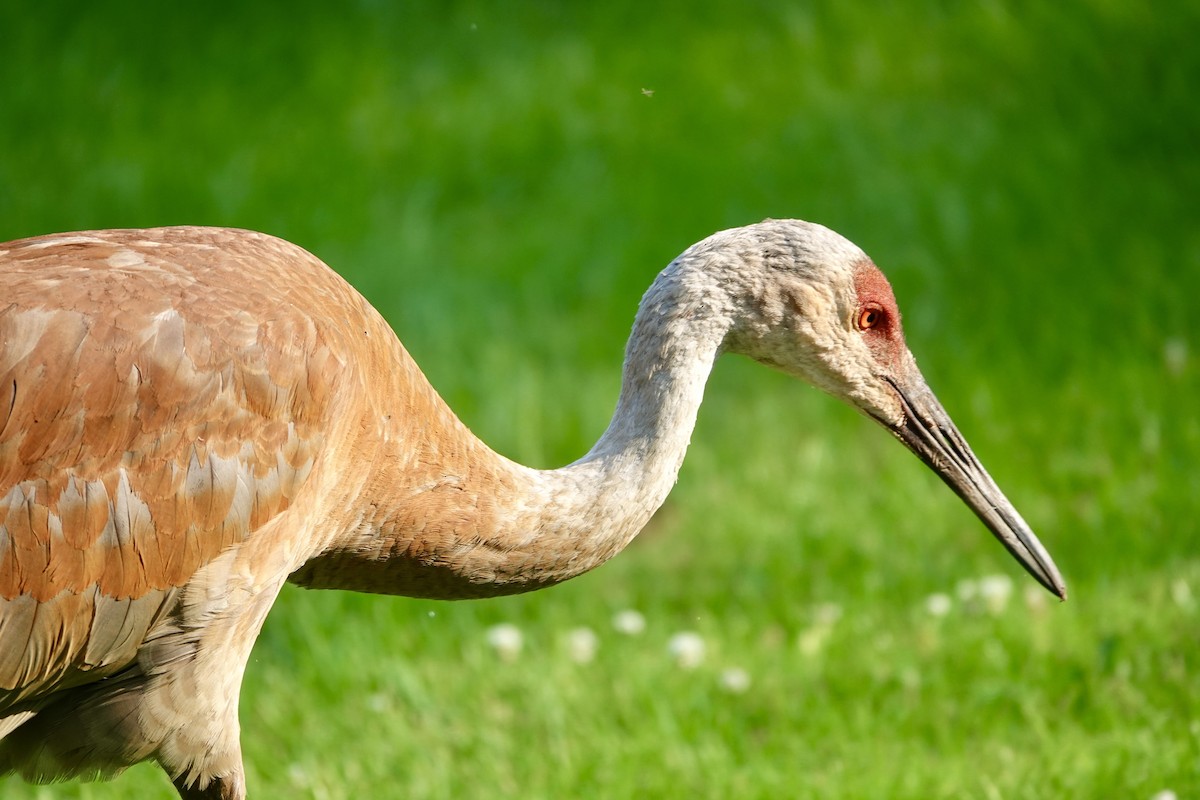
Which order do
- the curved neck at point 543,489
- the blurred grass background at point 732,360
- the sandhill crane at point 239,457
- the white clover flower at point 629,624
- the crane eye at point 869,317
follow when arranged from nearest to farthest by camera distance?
1. the sandhill crane at point 239,457
2. the curved neck at point 543,489
3. the crane eye at point 869,317
4. the blurred grass background at point 732,360
5. the white clover flower at point 629,624

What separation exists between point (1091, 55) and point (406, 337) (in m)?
3.83

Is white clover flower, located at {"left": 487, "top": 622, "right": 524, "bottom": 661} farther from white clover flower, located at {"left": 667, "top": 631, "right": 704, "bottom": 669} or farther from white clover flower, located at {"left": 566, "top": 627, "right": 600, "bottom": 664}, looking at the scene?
white clover flower, located at {"left": 667, "top": 631, "right": 704, "bottom": 669}

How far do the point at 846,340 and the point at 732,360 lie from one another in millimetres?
3244

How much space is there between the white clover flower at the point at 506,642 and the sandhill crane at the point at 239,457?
1.39m

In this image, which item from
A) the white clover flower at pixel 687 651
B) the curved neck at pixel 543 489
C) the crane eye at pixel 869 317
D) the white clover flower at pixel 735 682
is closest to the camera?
the curved neck at pixel 543 489

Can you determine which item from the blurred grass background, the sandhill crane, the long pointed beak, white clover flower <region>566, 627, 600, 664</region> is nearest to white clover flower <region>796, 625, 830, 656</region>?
the blurred grass background

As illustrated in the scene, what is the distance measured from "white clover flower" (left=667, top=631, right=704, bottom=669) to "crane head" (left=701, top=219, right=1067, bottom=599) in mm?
1352

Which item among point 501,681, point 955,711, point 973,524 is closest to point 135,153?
→ point 501,681

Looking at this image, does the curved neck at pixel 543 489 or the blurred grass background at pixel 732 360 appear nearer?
the curved neck at pixel 543 489

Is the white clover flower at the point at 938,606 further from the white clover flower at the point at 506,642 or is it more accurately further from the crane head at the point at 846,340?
the white clover flower at the point at 506,642

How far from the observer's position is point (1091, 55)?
7477mm

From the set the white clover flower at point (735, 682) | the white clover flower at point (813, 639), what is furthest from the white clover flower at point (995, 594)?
the white clover flower at point (735, 682)

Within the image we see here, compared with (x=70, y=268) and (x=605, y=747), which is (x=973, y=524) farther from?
(x=70, y=268)

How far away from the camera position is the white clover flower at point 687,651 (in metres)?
4.76
